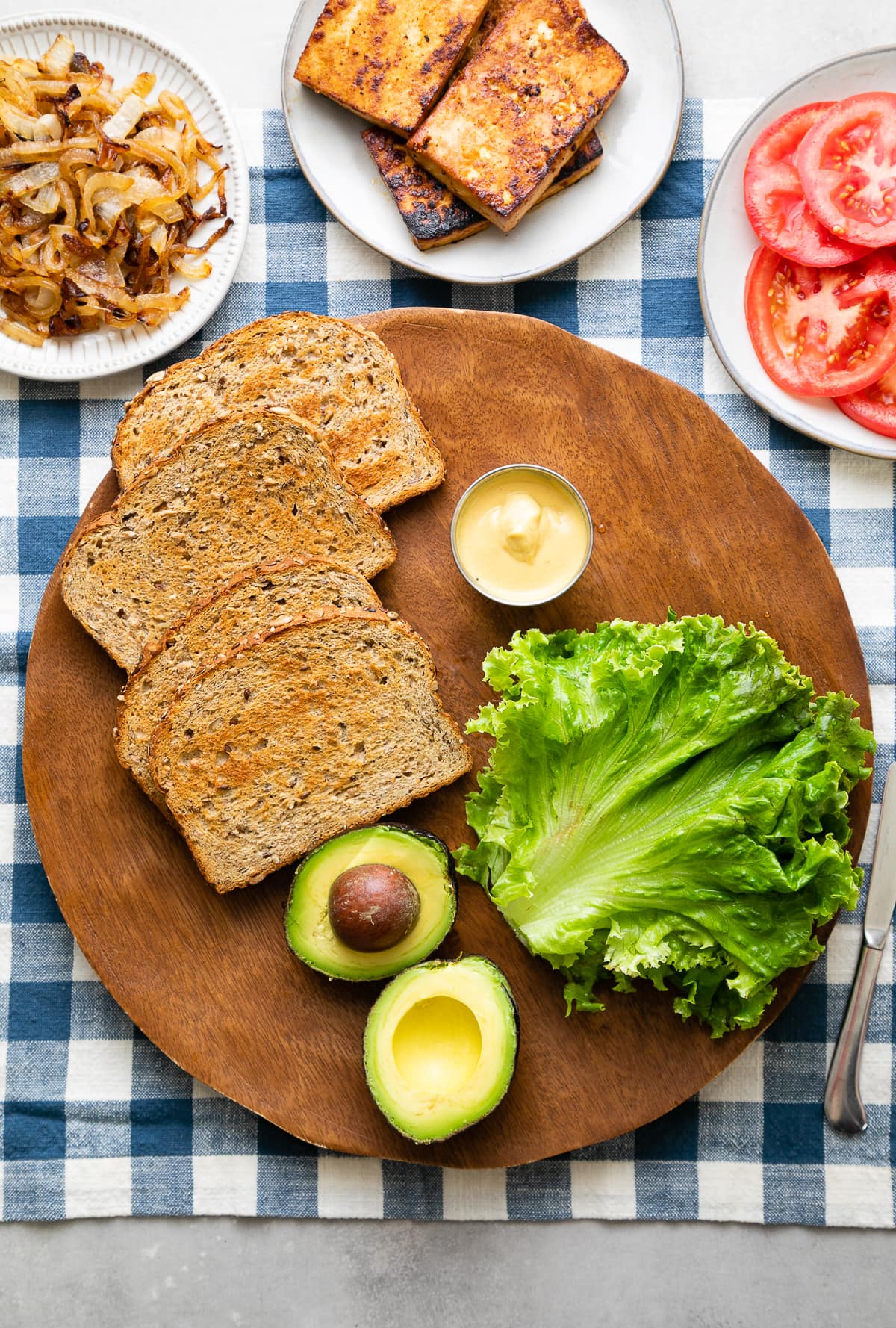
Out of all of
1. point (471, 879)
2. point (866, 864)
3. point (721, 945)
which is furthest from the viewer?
point (866, 864)

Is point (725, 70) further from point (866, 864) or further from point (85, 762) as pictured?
point (85, 762)

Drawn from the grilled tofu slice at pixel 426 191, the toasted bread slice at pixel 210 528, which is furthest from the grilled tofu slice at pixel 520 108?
the toasted bread slice at pixel 210 528

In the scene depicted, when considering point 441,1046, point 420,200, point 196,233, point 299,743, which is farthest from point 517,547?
point 196,233

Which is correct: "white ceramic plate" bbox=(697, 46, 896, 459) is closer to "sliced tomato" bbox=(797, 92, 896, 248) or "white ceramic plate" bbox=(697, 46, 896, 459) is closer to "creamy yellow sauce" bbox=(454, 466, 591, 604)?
"sliced tomato" bbox=(797, 92, 896, 248)

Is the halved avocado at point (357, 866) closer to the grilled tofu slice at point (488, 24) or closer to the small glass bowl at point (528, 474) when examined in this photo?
the small glass bowl at point (528, 474)

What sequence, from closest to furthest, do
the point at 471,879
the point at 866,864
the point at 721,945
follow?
the point at 721,945 < the point at 471,879 < the point at 866,864

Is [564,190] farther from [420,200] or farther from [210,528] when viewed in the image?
[210,528]

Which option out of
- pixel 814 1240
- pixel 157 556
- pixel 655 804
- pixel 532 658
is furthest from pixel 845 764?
pixel 157 556
